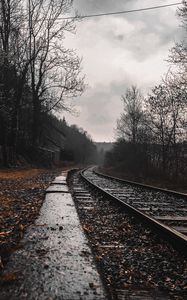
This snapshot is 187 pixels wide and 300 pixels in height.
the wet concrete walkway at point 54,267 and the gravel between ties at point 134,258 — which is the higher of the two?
the wet concrete walkway at point 54,267

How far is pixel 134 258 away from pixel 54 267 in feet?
3.91

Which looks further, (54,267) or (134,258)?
(134,258)

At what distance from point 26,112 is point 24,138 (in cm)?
376

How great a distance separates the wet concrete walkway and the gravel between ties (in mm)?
210

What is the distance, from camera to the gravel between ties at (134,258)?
10.7 ft

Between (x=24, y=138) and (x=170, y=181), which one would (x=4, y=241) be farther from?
(x=24, y=138)

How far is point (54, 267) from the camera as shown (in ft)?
11.0

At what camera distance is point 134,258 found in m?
4.16

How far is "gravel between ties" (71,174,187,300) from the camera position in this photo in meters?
3.26

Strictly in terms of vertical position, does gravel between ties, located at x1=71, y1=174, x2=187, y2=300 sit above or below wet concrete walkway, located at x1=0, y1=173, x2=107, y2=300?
below

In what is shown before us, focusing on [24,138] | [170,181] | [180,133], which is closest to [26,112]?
[24,138]

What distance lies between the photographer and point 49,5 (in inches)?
1330

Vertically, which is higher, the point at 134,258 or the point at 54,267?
the point at 54,267

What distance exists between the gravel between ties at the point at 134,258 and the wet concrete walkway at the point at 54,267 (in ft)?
0.69
